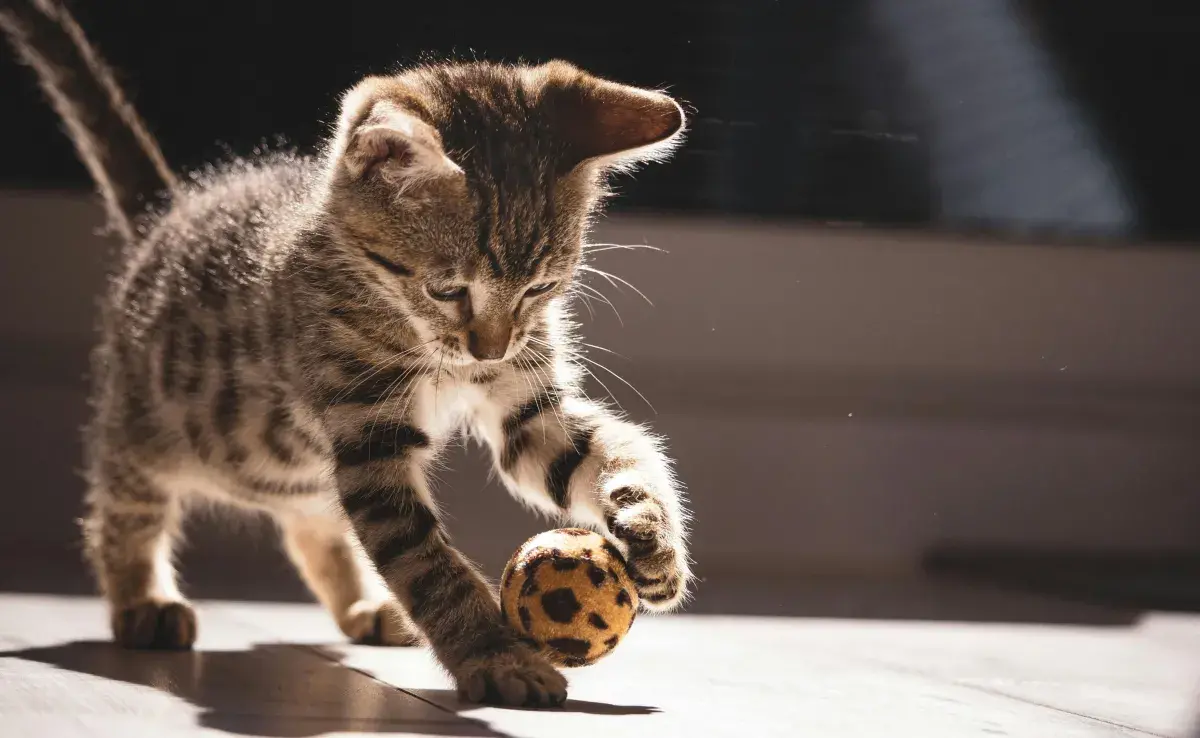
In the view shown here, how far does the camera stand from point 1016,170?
A: 3.30 meters

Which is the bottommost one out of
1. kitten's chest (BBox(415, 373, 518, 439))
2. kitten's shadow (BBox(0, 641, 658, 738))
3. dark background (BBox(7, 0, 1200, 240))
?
kitten's shadow (BBox(0, 641, 658, 738))

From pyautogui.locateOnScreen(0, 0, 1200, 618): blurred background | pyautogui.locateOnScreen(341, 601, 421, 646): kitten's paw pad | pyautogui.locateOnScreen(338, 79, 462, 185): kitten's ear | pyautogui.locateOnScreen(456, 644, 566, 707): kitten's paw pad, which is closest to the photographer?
pyautogui.locateOnScreen(456, 644, 566, 707): kitten's paw pad

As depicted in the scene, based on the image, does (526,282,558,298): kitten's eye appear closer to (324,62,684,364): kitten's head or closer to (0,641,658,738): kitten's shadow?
(324,62,684,364): kitten's head

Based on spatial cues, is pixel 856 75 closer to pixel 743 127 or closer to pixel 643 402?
pixel 743 127

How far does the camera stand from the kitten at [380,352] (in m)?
1.69

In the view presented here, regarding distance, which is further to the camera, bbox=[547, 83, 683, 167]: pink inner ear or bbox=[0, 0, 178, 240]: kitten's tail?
bbox=[0, 0, 178, 240]: kitten's tail

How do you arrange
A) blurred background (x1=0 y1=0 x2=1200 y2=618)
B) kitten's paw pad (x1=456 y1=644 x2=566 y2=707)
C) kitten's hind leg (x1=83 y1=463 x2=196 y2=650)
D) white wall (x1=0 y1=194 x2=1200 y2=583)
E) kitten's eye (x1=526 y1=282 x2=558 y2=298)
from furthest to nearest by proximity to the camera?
1. white wall (x1=0 y1=194 x2=1200 y2=583)
2. blurred background (x1=0 y1=0 x2=1200 y2=618)
3. kitten's hind leg (x1=83 y1=463 x2=196 y2=650)
4. kitten's eye (x1=526 y1=282 x2=558 y2=298)
5. kitten's paw pad (x1=456 y1=644 x2=566 y2=707)

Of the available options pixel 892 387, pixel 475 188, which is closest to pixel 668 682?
pixel 475 188

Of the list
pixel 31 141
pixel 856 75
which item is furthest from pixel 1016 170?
pixel 31 141

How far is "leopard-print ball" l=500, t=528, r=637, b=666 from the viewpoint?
155 centimetres

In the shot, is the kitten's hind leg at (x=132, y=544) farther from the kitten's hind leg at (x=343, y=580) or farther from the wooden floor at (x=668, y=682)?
the kitten's hind leg at (x=343, y=580)

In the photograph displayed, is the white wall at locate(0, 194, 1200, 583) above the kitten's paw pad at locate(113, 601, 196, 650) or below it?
above

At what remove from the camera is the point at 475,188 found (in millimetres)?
1739

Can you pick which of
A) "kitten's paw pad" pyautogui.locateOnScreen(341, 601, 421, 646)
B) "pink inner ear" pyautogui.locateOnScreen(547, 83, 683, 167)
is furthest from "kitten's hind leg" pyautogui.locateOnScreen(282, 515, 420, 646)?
"pink inner ear" pyautogui.locateOnScreen(547, 83, 683, 167)
